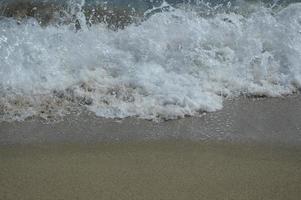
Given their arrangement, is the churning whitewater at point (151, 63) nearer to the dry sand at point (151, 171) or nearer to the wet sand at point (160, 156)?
the wet sand at point (160, 156)

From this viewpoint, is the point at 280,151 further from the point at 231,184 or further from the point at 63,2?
the point at 63,2

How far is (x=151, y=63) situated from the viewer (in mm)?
4691

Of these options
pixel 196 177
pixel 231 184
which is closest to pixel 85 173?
pixel 196 177

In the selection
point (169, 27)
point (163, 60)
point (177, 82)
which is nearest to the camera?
point (177, 82)

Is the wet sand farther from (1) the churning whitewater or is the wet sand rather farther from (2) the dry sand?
(1) the churning whitewater

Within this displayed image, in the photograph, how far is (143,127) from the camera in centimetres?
386

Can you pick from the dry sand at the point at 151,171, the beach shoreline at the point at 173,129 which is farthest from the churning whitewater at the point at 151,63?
the dry sand at the point at 151,171

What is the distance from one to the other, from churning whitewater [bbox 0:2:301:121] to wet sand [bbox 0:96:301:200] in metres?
0.20

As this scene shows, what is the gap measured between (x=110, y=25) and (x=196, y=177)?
8.61 ft

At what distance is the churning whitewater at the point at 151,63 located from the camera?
4145mm

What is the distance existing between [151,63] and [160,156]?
4.71 feet

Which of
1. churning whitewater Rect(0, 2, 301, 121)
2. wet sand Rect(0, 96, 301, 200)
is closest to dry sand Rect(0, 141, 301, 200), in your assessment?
wet sand Rect(0, 96, 301, 200)

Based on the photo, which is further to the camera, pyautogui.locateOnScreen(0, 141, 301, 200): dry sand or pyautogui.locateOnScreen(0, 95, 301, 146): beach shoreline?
pyautogui.locateOnScreen(0, 95, 301, 146): beach shoreline

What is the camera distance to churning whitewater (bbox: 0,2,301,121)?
4.14 meters
